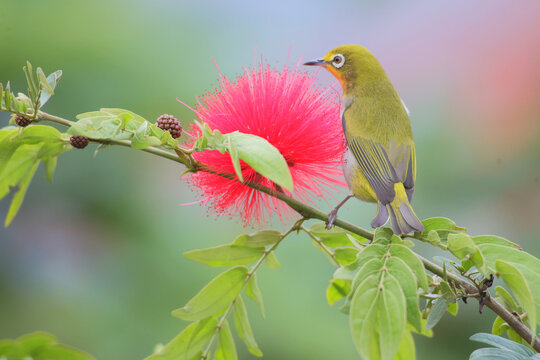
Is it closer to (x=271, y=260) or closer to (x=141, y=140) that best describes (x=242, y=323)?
(x=271, y=260)

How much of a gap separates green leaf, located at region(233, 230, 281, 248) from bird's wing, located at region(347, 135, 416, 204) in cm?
25

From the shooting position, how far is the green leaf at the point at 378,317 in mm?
449

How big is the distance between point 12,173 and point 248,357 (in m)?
1.96

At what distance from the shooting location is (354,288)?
499 mm

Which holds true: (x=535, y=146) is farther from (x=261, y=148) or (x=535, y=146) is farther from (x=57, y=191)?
(x=261, y=148)

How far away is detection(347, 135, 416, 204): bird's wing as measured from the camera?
0.85 m

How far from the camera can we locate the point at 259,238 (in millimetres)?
641

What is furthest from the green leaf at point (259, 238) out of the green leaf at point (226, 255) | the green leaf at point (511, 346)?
the green leaf at point (511, 346)

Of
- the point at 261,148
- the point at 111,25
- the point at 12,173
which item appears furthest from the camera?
the point at 111,25

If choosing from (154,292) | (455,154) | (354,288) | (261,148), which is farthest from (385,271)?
(455,154)

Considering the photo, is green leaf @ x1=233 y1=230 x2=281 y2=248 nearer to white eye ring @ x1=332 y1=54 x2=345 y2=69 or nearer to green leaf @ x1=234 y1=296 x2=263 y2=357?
green leaf @ x1=234 y1=296 x2=263 y2=357

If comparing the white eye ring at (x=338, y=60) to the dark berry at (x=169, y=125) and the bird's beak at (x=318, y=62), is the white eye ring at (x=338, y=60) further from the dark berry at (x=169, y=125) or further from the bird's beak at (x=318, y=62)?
the dark berry at (x=169, y=125)

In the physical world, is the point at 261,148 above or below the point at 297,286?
above

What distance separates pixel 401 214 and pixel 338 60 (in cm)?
36
